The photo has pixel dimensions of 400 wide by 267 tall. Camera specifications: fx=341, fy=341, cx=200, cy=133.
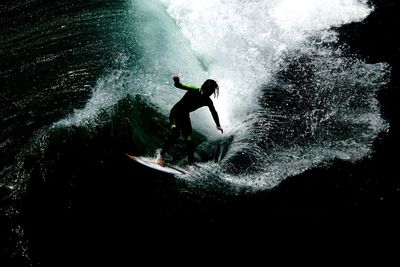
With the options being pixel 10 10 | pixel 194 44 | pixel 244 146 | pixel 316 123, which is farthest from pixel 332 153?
pixel 10 10

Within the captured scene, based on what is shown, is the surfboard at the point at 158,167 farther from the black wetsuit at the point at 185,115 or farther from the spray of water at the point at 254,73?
the spray of water at the point at 254,73

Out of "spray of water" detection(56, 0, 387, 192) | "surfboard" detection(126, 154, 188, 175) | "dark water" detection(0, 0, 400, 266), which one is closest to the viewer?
"dark water" detection(0, 0, 400, 266)

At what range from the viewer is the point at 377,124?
791cm

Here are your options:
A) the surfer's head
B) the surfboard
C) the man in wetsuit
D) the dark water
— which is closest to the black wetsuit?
the man in wetsuit

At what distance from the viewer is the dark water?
6113 mm

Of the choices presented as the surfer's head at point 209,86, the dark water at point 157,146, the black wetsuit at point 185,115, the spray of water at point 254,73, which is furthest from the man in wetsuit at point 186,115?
the spray of water at point 254,73

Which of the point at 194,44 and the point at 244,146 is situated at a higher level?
the point at 194,44

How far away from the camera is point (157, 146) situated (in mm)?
8258

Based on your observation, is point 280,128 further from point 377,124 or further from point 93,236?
point 93,236

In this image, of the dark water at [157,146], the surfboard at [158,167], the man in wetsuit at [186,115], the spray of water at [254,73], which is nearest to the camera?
the dark water at [157,146]

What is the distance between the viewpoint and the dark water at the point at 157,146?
611cm

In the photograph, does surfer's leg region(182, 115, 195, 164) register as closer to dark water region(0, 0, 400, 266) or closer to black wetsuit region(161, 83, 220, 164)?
black wetsuit region(161, 83, 220, 164)

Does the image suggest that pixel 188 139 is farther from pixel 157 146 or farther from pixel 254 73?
pixel 254 73

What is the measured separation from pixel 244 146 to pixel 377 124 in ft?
10.3
